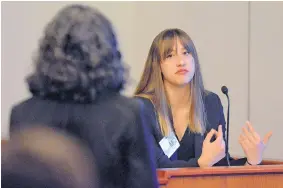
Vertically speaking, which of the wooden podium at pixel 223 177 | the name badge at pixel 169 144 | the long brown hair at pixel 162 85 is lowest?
the wooden podium at pixel 223 177

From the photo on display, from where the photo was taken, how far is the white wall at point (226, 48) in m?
3.72

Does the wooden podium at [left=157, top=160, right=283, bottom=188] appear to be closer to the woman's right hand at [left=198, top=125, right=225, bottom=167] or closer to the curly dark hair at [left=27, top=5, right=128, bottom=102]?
the woman's right hand at [left=198, top=125, right=225, bottom=167]

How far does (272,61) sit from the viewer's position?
373cm

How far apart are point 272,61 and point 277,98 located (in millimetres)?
281

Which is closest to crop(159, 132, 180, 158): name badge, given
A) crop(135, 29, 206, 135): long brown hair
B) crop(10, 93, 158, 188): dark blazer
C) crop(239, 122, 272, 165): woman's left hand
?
crop(135, 29, 206, 135): long brown hair

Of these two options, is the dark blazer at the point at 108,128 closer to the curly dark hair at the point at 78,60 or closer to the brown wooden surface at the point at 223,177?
the curly dark hair at the point at 78,60

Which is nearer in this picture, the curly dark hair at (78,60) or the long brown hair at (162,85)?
the curly dark hair at (78,60)

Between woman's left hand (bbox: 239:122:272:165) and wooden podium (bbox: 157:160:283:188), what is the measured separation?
217 millimetres

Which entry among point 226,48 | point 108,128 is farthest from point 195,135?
point 226,48

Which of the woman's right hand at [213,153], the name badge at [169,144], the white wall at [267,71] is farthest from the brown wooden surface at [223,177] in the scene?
the white wall at [267,71]

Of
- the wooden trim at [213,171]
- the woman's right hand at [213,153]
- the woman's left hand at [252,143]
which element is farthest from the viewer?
the woman's left hand at [252,143]

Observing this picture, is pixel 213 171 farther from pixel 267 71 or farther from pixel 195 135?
pixel 267 71

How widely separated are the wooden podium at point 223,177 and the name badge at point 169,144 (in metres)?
0.33

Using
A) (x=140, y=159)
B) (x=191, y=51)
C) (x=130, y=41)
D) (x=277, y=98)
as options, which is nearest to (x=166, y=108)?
(x=191, y=51)
